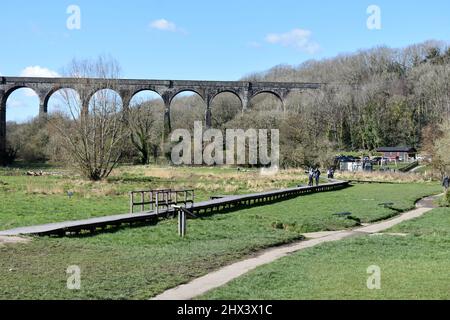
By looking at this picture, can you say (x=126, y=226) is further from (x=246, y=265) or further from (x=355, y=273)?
(x=355, y=273)

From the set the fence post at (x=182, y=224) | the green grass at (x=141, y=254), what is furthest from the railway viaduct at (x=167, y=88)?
the fence post at (x=182, y=224)

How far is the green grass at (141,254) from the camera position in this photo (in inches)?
358

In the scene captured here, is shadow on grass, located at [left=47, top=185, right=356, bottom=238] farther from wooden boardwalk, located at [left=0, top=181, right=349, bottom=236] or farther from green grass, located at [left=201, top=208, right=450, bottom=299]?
green grass, located at [left=201, top=208, right=450, bottom=299]

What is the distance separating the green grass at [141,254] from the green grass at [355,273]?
138 cm

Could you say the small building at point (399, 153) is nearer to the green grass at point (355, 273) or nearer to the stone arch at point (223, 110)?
the stone arch at point (223, 110)

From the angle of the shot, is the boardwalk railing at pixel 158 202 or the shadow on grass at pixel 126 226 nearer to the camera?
the shadow on grass at pixel 126 226

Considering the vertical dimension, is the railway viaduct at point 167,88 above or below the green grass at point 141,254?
above

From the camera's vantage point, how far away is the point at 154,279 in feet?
32.2

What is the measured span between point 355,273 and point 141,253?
4.86 meters

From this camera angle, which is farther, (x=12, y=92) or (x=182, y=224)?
(x=12, y=92)

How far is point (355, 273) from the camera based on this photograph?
10383 millimetres

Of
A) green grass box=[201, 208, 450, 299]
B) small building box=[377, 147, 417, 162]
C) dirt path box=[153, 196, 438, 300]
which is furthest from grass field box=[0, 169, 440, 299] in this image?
small building box=[377, 147, 417, 162]

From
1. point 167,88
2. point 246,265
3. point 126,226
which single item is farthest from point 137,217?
point 167,88
